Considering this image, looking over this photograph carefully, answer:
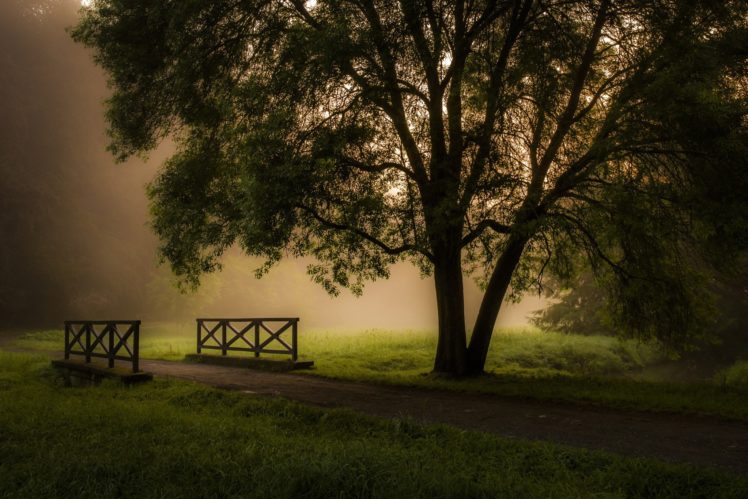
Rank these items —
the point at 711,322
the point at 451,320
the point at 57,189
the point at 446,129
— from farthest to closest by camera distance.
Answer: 1. the point at 57,189
2. the point at 711,322
3. the point at 451,320
4. the point at 446,129

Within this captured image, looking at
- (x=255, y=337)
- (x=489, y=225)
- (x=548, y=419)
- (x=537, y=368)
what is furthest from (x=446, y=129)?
(x=537, y=368)

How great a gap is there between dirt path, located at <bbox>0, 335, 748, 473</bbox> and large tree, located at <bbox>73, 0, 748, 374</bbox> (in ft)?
9.31

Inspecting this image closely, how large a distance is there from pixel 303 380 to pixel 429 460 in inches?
296

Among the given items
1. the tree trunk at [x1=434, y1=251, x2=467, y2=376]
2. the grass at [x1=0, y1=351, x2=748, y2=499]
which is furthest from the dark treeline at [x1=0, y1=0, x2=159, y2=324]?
the grass at [x1=0, y1=351, x2=748, y2=499]

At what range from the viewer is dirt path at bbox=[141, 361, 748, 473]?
272 inches

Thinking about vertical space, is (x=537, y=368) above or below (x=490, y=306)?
below

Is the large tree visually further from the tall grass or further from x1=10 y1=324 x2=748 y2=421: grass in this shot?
the tall grass

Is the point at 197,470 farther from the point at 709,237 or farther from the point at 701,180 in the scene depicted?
the point at 709,237

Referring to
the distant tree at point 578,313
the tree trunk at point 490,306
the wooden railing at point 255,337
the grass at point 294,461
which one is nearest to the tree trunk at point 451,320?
the tree trunk at point 490,306

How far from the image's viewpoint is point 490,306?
14094 millimetres

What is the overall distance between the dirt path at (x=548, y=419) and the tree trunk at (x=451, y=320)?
7.32ft

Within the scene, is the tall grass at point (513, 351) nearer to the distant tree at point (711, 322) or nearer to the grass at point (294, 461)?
the distant tree at point (711, 322)

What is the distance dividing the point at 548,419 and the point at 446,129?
7.52 metres

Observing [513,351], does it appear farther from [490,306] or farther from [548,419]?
[548,419]
